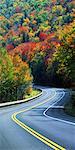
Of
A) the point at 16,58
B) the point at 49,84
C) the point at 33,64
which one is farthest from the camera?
the point at 33,64

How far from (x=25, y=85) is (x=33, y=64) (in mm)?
57010

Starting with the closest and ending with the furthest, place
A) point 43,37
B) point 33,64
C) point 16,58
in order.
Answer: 1. point 16,58
2. point 33,64
3. point 43,37

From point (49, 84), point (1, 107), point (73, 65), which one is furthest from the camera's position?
point (49, 84)

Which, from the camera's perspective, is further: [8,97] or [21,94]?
[21,94]

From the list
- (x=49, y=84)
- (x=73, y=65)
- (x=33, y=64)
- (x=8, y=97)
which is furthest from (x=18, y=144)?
(x=33, y=64)

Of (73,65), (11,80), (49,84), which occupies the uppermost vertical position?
(73,65)

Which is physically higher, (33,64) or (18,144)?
(18,144)

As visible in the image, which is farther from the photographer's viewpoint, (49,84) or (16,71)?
(49,84)

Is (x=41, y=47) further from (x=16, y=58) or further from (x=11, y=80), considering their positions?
(x=11, y=80)

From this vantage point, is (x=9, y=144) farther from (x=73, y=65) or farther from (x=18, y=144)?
(x=73, y=65)

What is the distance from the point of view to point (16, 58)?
102 metres

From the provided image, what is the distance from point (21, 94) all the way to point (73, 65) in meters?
44.9

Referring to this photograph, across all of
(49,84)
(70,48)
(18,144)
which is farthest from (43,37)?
(18,144)

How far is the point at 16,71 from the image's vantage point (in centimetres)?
9412
